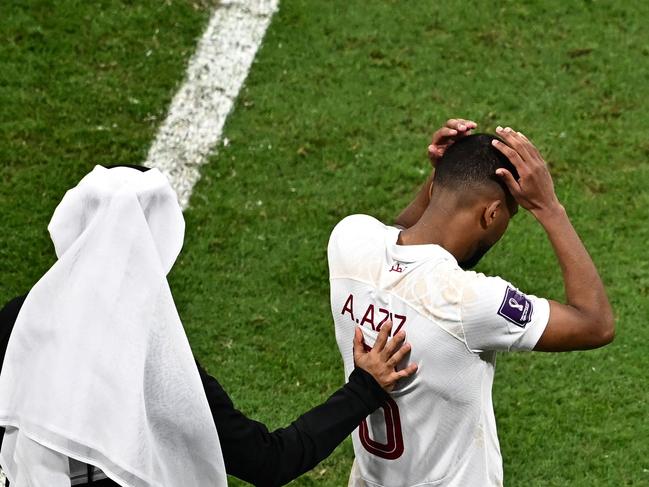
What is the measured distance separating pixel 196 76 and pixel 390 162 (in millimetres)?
1523

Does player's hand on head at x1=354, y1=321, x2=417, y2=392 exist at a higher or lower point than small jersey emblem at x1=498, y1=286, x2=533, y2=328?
lower

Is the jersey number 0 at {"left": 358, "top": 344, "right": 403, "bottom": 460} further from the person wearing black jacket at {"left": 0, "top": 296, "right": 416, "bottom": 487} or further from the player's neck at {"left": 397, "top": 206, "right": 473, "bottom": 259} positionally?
the player's neck at {"left": 397, "top": 206, "right": 473, "bottom": 259}

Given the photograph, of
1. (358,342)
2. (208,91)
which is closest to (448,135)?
(358,342)

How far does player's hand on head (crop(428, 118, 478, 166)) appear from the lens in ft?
12.6

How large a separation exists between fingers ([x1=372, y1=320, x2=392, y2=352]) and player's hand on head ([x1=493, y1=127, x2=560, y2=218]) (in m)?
0.54

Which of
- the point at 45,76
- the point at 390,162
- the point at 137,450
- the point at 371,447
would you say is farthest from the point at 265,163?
the point at 137,450

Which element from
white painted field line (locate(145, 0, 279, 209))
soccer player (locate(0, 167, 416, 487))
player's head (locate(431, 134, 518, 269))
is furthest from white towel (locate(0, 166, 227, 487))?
white painted field line (locate(145, 0, 279, 209))

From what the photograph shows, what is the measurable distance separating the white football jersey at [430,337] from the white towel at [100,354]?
0.59m

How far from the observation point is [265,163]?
280 inches

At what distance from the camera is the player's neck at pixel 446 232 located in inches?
140

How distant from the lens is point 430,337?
3.40 metres

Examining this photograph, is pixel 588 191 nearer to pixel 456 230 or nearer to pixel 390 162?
pixel 390 162

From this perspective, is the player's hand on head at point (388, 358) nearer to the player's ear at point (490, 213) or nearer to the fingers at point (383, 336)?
the fingers at point (383, 336)

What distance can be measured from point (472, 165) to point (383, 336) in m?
0.60
